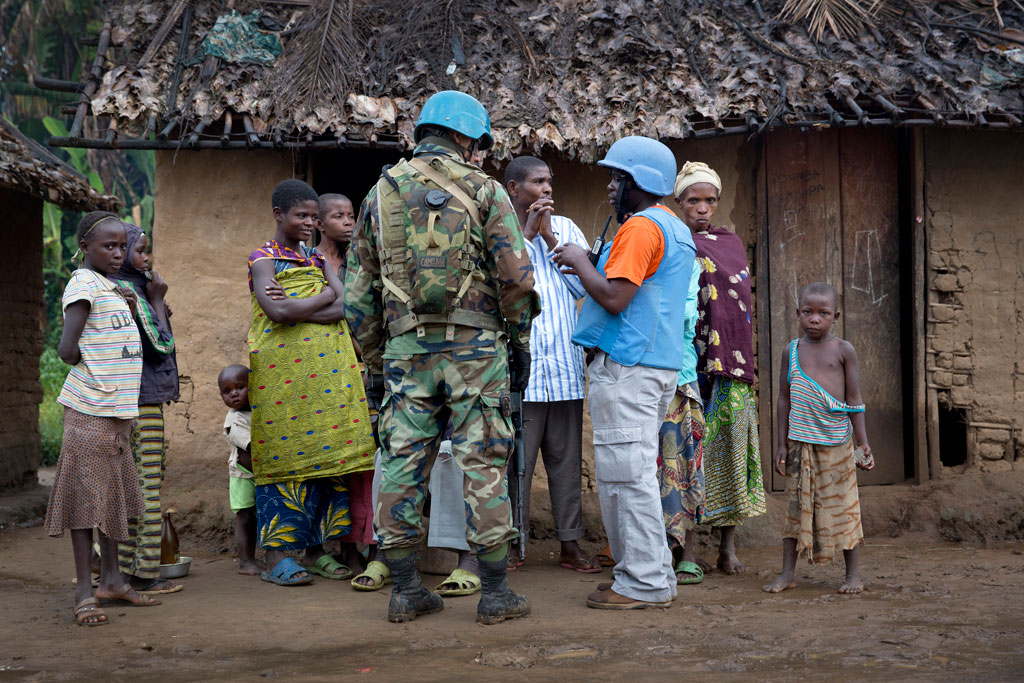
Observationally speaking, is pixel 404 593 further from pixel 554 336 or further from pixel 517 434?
pixel 554 336

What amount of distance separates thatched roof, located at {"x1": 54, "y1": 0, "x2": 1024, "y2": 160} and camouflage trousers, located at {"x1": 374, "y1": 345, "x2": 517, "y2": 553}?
212 centimetres

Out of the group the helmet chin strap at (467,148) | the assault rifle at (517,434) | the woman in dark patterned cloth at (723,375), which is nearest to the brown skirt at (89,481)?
the assault rifle at (517,434)

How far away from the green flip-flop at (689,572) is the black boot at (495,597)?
42.4 inches

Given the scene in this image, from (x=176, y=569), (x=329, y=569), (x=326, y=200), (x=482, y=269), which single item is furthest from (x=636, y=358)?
(x=176, y=569)

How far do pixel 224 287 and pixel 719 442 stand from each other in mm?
2986

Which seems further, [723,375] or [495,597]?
[723,375]

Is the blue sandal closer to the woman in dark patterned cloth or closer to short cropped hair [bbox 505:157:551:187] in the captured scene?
the woman in dark patterned cloth

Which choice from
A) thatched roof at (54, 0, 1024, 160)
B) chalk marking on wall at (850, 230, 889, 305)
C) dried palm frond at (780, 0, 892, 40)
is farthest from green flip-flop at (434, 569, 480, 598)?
dried palm frond at (780, 0, 892, 40)

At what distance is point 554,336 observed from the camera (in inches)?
188

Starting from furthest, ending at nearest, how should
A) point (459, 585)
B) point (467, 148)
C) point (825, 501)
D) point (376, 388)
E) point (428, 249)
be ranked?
1. point (825, 501)
2. point (459, 585)
3. point (376, 388)
4. point (467, 148)
5. point (428, 249)

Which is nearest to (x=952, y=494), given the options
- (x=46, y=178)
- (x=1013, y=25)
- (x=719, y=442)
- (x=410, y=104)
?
(x=719, y=442)

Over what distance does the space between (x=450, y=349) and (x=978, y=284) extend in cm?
399

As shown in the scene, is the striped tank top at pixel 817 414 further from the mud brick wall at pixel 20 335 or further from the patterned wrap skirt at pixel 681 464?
the mud brick wall at pixel 20 335

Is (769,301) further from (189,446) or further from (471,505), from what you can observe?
(189,446)
